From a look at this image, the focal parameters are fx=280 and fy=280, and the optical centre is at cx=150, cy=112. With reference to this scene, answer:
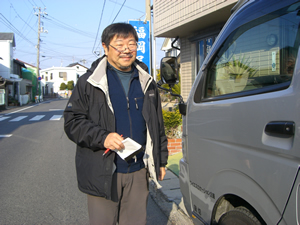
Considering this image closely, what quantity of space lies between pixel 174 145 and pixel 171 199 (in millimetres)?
2721

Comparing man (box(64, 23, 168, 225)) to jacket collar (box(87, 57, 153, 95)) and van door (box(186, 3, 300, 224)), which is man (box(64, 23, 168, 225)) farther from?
van door (box(186, 3, 300, 224))

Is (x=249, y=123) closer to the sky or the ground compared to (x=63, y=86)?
closer to the ground

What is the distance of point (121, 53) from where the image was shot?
7.09ft

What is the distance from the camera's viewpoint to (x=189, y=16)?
24.5ft

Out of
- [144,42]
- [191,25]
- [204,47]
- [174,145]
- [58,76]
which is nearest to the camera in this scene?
[174,145]

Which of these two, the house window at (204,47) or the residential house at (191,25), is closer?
the residential house at (191,25)

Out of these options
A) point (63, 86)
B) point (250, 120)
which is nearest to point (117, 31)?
point (250, 120)

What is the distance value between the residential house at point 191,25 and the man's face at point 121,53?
443 cm

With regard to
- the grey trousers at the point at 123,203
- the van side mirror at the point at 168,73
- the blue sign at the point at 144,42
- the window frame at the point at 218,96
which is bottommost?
the grey trousers at the point at 123,203

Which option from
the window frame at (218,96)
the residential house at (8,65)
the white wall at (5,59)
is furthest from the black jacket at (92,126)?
the white wall at (5,59)

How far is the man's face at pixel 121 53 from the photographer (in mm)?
2164

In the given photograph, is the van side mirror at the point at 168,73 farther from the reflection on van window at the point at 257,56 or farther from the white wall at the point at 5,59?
the white wall at the point at 5,59

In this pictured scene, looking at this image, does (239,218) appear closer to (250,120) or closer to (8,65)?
(250,120)

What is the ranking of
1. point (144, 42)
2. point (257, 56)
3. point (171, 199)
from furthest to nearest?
1. point (144, 42)
2. point (171, 199)
3. point (257, 56)
